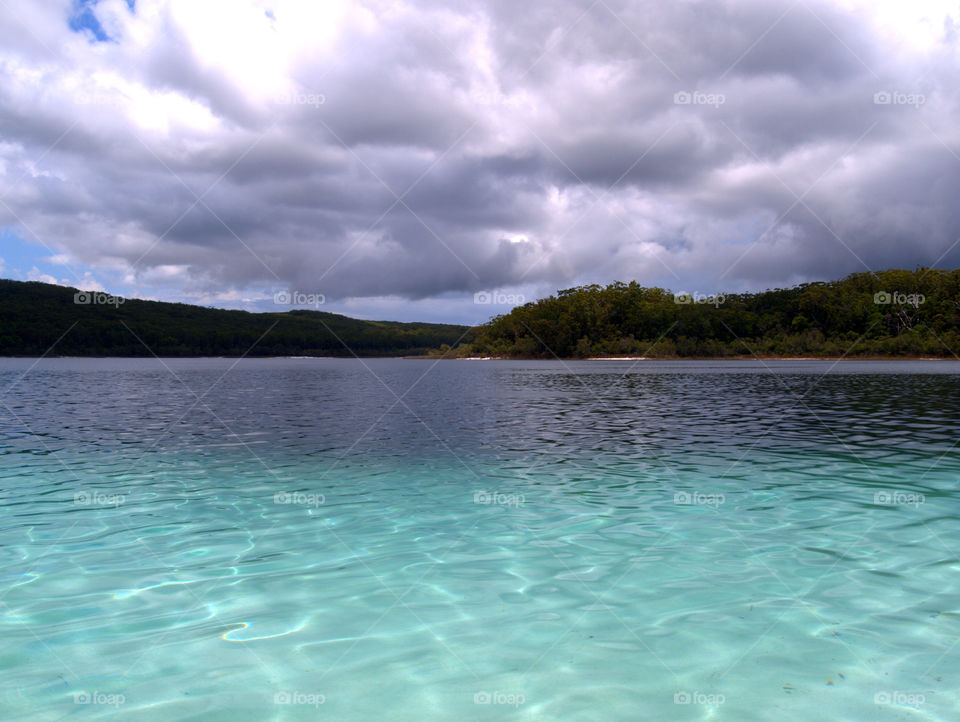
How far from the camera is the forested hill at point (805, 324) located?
153375 mm

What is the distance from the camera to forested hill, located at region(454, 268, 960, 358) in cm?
15338

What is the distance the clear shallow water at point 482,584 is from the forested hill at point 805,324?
14682 cm

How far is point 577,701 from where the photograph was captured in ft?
17.2

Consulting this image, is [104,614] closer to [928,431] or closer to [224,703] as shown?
[224,703]

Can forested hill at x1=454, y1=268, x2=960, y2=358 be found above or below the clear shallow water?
above

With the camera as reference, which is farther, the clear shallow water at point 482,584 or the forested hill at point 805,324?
the forested hill at point 805,324

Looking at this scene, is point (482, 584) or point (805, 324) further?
point (805, 324)

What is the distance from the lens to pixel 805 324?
178 metres

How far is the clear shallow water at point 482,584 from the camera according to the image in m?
5.41

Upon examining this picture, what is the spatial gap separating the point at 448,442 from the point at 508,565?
12.2 metres

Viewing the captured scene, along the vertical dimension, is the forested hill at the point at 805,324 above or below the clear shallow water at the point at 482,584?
above

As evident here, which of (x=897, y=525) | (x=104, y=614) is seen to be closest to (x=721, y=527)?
(x=897, y=525)

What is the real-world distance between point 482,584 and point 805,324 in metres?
193

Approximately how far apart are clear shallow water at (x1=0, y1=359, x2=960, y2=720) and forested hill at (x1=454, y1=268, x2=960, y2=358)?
146821mm
